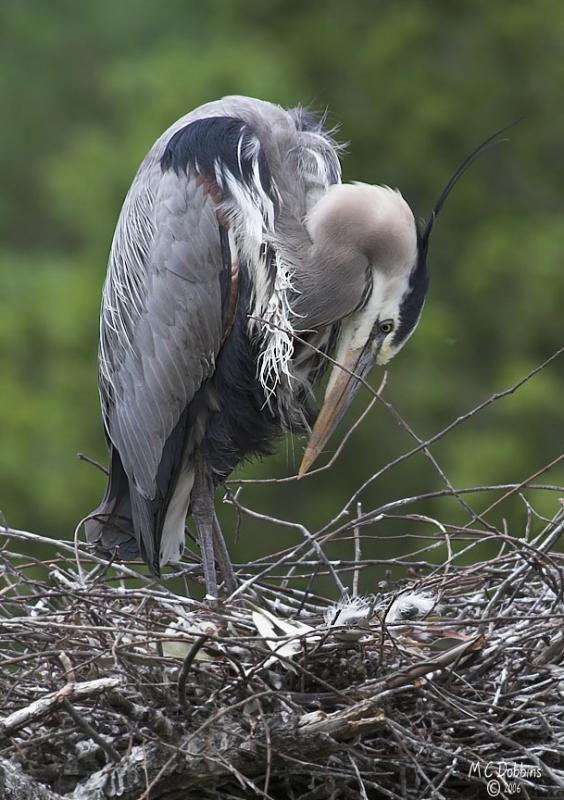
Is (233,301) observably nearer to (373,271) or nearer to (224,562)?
(373,271)

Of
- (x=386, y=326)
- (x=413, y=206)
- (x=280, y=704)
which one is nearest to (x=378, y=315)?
(x=386, y=326)

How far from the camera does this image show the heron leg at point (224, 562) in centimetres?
477

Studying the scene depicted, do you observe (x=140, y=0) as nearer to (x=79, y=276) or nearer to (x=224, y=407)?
(x=79, y=276)

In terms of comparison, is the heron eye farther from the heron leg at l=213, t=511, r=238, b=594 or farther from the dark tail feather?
the dark tail feather

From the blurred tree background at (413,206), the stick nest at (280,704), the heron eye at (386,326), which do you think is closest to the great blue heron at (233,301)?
the heron eye at (386,326)

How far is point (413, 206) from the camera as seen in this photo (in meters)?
8.62

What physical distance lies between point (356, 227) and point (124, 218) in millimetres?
815

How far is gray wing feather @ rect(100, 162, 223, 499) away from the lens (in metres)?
4.59

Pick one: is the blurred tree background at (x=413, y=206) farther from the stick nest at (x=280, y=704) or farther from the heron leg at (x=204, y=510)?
the stick nest at (x=280, y=704)

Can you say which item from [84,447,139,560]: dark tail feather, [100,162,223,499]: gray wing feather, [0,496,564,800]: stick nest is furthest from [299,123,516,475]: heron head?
[0,496,564,800]: stick nest

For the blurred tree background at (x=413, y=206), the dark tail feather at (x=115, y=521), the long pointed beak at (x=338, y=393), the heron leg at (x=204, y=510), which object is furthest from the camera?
the blurred tree background at (x=413, y=206)

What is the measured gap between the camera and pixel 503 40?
9.66 metres

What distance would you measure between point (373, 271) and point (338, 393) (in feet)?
1.24

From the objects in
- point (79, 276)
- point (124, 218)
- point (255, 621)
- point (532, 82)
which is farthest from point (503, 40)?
point (255, 621)
